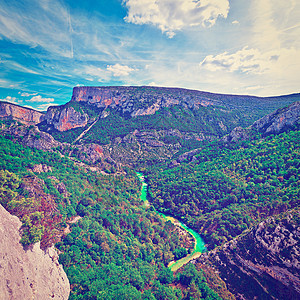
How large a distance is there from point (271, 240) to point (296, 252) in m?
5.06

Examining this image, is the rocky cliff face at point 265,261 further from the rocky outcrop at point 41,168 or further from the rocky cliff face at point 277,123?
the rocky cliff face at point 277,123

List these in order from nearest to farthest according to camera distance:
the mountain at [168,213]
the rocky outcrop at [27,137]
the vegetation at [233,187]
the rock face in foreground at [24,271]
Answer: the rock face in foreground at [24,271] < the mountain at [168,213] < the vegetation at [233,187] < the rocky outcrop at [27,137]

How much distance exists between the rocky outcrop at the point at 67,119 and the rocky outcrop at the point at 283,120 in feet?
501

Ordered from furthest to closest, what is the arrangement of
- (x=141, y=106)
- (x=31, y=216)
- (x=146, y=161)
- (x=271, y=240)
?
(x=141, y=106) < (x=146, y=161) < (x=271, y=240) < (x=31, y=216)

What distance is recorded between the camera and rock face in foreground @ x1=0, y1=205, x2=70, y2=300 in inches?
926

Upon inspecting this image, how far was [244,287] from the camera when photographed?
4316 cm

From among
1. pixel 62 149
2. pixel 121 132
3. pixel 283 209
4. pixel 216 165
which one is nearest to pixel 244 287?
pixel 283 209

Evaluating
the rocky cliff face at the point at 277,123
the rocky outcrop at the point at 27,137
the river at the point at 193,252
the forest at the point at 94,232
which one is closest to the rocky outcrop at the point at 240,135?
the rocky cliff face at the point at 277,123

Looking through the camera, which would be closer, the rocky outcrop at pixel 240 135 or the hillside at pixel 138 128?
the rocky outcrop at pixel 240 135

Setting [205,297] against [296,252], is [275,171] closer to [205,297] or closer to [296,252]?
[296,252]

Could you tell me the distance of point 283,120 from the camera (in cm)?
10100

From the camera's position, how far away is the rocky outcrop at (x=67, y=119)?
18488cm

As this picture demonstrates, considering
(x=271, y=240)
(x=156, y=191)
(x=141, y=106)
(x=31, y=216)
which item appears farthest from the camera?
(x=141, y=106)

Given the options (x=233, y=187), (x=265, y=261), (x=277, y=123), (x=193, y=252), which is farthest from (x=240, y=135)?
(x=265, y=261)
